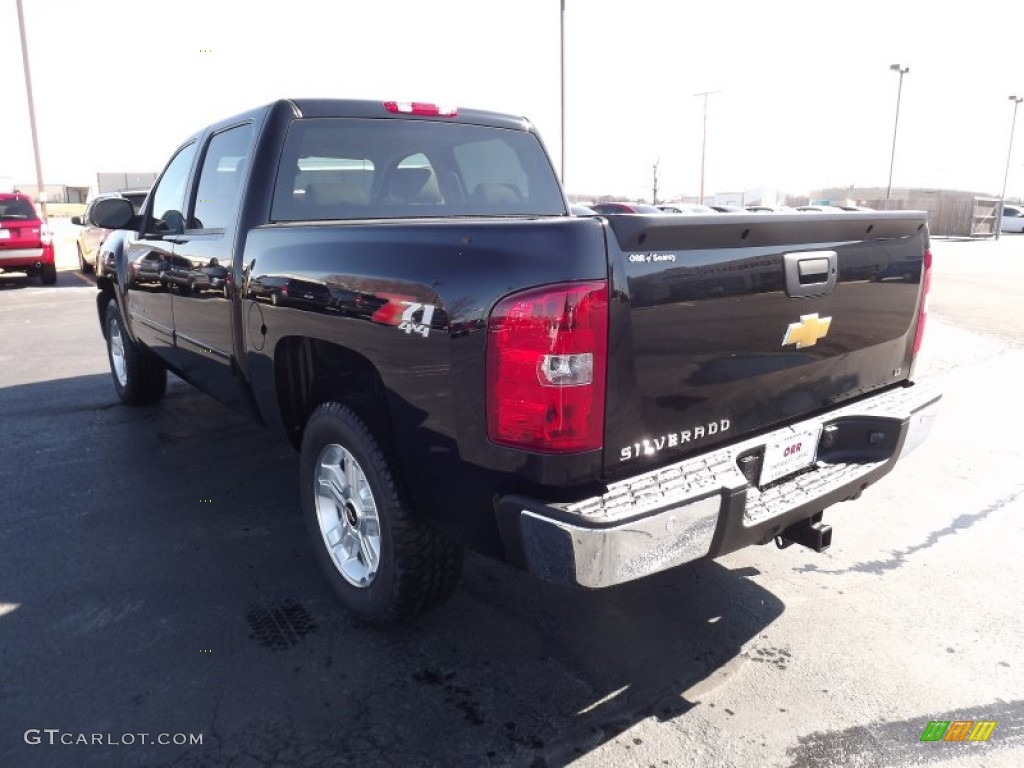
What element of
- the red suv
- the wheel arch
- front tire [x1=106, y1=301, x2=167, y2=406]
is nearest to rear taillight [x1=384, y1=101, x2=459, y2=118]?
the wheel arch

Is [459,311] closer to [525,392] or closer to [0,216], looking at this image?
[525,392]

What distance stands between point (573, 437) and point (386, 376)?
28.6 inches

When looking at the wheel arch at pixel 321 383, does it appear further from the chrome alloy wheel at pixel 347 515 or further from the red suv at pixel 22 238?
the red suv at pixel 22 238

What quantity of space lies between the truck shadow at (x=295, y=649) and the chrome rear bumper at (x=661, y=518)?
606 millimetres

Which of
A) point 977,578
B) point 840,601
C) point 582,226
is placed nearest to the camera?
point 582,226

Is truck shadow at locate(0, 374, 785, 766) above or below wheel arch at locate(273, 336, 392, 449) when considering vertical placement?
below

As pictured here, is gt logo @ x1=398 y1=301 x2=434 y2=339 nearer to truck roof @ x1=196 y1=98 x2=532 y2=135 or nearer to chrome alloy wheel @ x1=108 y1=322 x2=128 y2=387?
truck roof @ x1=196 y1=98 x2=532 y2=135

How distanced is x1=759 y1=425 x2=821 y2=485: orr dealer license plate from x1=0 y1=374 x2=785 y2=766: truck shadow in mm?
720

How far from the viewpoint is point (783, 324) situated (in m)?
2.63

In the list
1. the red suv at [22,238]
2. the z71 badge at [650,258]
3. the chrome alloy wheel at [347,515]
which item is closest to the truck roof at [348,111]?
the chrome alloy wheel at [347,515]

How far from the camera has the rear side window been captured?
3.60 meters

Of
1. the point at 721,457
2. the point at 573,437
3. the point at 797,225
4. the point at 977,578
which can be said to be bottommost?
the point at 977,578

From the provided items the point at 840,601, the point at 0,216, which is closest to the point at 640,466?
the point at 840,601

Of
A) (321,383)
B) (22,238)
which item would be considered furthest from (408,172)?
(22,238)
